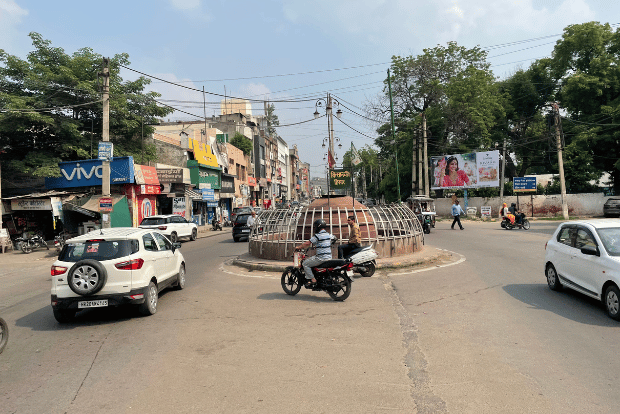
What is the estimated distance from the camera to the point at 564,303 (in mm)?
7789

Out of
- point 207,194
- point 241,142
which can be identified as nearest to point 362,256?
point 207,194

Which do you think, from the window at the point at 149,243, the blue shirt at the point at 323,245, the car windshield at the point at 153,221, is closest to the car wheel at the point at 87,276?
the window at the point at 149,243

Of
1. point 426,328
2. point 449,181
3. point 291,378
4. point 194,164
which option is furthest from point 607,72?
point 291,378

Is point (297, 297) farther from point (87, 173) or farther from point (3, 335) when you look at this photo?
point (87, 173)

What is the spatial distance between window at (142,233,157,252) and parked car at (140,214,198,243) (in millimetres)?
12895

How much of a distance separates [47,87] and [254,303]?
904 inches

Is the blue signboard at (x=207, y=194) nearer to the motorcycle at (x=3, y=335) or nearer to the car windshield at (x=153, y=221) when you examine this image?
the car windshield at (x=153, y=221)

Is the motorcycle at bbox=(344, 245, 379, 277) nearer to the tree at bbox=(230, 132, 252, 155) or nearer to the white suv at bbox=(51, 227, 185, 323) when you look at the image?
the white suv at bbox=(51, 227, 185, 323)

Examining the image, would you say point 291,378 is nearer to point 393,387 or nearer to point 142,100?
point 393,387

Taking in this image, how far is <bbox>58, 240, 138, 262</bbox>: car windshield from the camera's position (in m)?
7.36

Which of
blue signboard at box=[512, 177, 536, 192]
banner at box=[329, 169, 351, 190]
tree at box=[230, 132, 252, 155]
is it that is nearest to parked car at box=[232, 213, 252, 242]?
banner at box=[329, 169, 351, 190]

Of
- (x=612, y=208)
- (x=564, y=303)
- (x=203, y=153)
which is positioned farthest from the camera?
(x=203, y=153)

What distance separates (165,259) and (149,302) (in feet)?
4.96

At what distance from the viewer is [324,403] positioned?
4.08 metres
